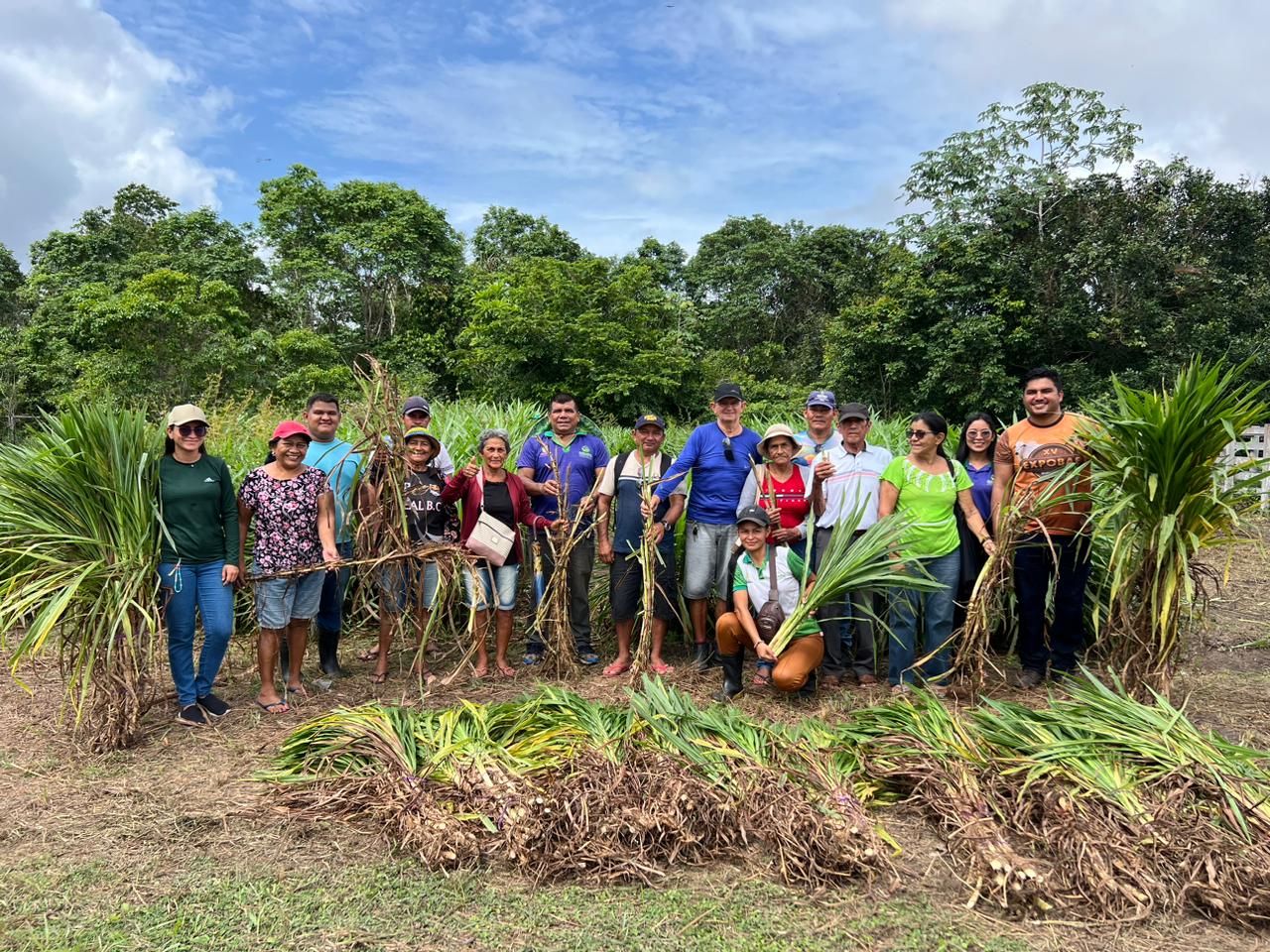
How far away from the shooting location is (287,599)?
411 cm

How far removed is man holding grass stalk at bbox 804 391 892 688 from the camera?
4.35 m

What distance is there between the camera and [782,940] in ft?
7.45

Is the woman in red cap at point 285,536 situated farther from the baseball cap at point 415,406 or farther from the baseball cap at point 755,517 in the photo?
the baseball cap at point 755,517

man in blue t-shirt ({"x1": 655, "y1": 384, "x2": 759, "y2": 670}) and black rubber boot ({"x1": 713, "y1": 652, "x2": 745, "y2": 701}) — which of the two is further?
man in blue t-shirt ({"x1": 655, "y1": 384, "x2": 759, "y2": 670})

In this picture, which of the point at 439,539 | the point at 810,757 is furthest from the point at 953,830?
the point at 439,539

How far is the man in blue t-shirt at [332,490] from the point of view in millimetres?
4395

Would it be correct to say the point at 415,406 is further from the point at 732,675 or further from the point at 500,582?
the point at 732,675

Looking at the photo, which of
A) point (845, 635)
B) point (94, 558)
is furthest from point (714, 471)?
point (94, 558)

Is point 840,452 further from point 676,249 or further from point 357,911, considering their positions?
point 676,249

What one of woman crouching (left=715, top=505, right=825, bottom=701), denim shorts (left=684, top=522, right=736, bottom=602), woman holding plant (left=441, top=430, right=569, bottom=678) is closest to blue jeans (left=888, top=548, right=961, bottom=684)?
woman crouching (left=715, top=505, right=825, bottom=701)

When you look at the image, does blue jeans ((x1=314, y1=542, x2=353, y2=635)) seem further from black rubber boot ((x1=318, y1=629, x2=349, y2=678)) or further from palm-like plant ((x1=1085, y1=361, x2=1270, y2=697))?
palm-like plant ((x1=1085, y1=361, x2=1270, y2=697))

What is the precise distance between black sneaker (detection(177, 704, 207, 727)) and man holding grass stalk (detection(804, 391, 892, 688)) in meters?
3.24

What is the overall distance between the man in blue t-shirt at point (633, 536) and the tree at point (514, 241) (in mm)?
20463

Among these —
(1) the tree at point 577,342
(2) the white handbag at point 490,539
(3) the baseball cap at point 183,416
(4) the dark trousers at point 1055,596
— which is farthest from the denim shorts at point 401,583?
(1) the tree at point 577,342
